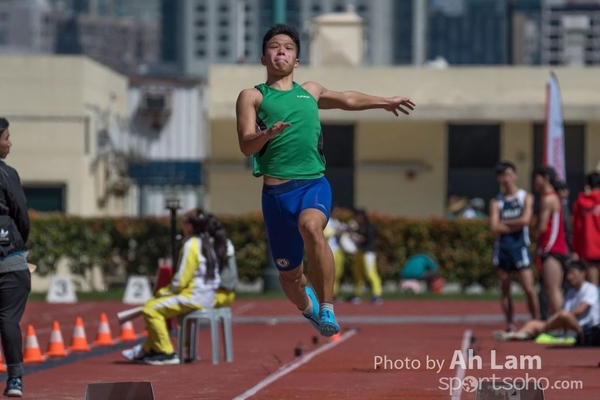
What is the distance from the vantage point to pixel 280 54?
38.0 ft

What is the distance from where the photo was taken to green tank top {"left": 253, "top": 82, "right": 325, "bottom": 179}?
11.6 meters

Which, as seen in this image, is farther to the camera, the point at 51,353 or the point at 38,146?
the point at 38,146

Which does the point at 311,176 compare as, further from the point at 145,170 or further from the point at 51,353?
the point at 145,170

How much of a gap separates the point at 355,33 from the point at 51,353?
30.1 metres

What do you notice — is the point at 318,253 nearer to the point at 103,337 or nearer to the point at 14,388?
the point at 14,388

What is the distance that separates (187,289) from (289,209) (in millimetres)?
4587

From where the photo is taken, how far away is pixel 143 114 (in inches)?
2419

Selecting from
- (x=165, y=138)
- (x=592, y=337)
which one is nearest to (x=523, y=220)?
(x=592, y=337)

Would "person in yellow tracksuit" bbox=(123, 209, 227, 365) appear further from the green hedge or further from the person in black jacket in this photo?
the green hedge

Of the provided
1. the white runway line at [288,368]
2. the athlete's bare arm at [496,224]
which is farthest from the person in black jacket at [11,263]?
the athlete's bare arm at [496,224]

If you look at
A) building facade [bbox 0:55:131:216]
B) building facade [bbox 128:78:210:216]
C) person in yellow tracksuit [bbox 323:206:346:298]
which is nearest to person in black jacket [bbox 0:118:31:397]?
person in yellow tracksuit [bbox 323:206:346:298]

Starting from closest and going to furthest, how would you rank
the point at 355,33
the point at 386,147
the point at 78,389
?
the point at 78,389 → the point at 386,147 → the point at 355,33

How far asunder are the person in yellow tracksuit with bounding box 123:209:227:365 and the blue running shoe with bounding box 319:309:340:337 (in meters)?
4.50

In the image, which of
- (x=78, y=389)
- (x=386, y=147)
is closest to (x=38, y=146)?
(x=386, y=147)
